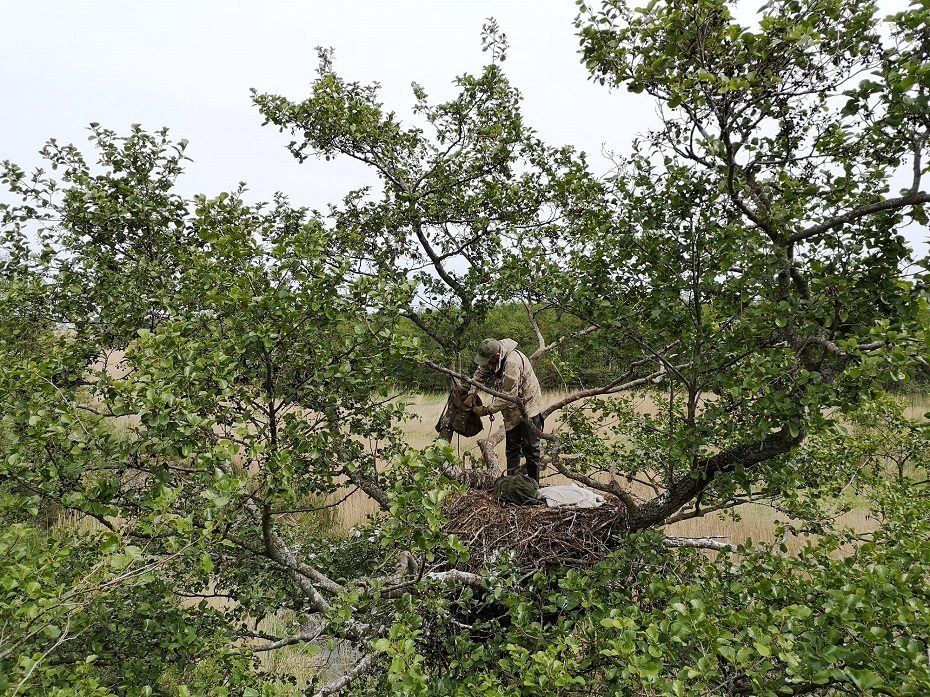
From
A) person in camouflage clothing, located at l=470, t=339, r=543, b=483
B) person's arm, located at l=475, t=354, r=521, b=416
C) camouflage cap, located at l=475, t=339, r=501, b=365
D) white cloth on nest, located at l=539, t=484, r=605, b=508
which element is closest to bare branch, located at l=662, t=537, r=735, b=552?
white cloth on nest, located at l=539, t=484, r=605, b=508

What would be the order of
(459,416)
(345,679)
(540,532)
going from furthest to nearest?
(459,416) → (540,532) → (345,679)

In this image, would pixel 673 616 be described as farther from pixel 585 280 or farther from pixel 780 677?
pixel 585 280

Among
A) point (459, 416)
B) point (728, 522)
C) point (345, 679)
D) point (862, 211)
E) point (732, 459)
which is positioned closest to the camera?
point (862, 211)

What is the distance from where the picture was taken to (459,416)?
5457 millimetres

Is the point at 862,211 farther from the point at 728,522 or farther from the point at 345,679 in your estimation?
the point at 728,522

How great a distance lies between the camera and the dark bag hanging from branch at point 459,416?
17.6 ft

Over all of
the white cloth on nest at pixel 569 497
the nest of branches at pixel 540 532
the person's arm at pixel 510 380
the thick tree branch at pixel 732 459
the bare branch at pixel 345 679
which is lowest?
the bare branch at pixel 345 679

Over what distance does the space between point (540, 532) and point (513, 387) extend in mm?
1563

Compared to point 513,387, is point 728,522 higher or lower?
lower

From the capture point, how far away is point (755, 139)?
262 centimetres

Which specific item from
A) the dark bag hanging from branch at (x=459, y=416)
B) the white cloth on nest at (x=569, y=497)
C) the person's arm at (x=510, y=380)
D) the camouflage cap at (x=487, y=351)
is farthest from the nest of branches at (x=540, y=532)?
the camouflage cap at (x=487, y=351)

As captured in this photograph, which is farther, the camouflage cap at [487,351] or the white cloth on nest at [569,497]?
the camouflage cap at [487,351]

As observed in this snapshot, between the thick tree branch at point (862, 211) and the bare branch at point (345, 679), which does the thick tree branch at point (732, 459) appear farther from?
the bare branch at point (345, 679)

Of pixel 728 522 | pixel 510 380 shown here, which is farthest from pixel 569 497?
pixel 728 522
